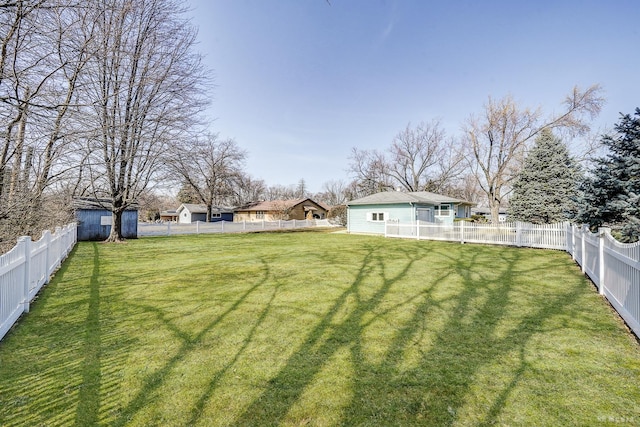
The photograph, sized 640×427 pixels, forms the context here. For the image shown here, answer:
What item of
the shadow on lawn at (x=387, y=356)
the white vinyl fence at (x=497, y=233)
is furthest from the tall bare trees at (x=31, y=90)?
the white vinyl fence at (x=497, y=233)

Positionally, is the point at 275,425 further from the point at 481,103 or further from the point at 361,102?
the point at 481,103

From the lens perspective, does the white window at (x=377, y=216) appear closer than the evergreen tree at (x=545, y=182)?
No

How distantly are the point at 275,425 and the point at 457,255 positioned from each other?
32.5 feet

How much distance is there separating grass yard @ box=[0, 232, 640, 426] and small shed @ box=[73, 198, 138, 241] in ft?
41.0

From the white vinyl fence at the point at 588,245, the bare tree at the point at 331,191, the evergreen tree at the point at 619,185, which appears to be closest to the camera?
the white vinyl fence at the point at 588,245

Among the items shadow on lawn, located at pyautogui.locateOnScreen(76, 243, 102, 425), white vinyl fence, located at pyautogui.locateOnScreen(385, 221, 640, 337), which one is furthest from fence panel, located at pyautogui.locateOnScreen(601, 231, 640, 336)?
shadow on lawn, located at pyautogui.locateOnScreen(76, 243, 102, 425)

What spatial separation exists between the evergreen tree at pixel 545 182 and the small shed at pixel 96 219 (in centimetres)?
2332

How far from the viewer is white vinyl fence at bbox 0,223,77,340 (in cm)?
369

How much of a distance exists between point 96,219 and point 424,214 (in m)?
21.3

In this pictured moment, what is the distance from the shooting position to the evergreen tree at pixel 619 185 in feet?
21.6

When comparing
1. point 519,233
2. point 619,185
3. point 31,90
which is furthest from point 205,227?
point 619,185

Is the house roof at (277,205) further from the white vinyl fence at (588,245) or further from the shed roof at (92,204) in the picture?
the white vinyl fence at (588,245)

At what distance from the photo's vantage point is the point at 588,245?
6805 millimetres

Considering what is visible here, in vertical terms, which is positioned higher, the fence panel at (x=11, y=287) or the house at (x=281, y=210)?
the house at (x=281, y=210)
